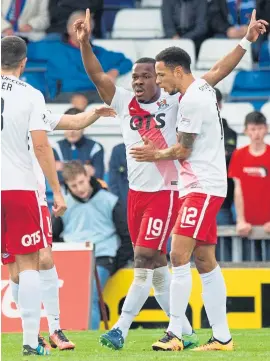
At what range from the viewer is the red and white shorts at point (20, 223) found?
28.7 feet

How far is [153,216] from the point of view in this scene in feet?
33.0

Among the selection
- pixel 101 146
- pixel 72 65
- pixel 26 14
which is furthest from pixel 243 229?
pixel 26 14

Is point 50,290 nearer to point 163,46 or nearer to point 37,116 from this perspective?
point 37,116

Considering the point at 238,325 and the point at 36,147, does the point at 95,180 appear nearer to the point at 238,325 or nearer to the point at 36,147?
the point at 238,325

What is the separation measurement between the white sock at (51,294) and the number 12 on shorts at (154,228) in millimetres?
783

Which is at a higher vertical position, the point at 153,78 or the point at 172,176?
the point at 153,78

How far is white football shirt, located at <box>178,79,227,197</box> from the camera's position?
9484 mm

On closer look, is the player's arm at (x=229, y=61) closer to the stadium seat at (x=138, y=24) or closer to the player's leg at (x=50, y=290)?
the player's leg at (x=50, y=290)

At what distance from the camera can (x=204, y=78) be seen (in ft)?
33.7

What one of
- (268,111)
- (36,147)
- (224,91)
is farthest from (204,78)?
(224,91)

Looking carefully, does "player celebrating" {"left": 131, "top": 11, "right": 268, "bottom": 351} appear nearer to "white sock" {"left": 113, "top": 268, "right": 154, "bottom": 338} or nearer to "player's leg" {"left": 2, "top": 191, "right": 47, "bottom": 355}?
"white sock" {"left": 113, "top": 268, "right": 154, "bottom": 338}

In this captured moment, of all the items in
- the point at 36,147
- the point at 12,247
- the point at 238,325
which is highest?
the point at 36,147

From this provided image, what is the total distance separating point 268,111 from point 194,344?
6.94 meters

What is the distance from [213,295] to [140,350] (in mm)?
711
